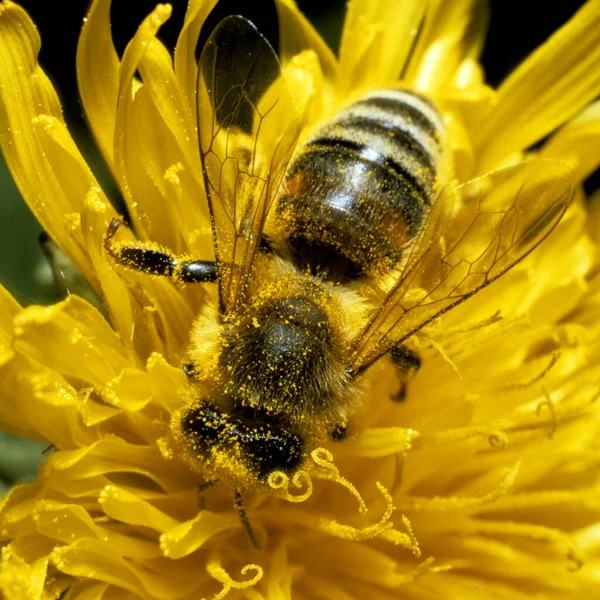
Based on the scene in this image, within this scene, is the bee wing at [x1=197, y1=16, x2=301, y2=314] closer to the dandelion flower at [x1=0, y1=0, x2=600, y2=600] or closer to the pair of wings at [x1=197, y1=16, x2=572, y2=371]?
the pair of wings at [x1=197, y1=16, x2=572, y2=371]

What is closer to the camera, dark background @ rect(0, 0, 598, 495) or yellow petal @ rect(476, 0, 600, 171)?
dark background @ rect(0, 0, 598, 495)

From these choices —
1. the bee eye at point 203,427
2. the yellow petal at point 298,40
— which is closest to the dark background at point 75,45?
the yellow petal at point 298,40

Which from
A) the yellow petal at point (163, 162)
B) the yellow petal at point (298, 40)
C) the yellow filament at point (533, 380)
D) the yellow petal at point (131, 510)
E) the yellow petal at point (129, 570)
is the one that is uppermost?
the yellow petal at point (298, 40)

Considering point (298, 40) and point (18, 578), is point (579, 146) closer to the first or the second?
point (298, 40)

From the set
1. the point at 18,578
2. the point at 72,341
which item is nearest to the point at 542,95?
the point at 72,341

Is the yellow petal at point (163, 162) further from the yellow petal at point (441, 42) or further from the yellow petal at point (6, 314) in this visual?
the yellow petal at point (441, 42)

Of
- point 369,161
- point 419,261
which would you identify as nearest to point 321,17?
point 369,161

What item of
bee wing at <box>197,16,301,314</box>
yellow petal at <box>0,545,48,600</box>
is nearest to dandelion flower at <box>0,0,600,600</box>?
yellow petal at <box>0,545,48,600</box>
